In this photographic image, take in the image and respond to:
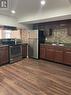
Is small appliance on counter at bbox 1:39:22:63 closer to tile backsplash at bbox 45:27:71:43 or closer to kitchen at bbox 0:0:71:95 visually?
kitchen at bbox 0:0:71:95

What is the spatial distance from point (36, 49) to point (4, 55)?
2092mm

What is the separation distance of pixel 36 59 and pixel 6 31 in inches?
93.5

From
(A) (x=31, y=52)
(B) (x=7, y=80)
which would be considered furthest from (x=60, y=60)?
(B) (x=7, y=80)

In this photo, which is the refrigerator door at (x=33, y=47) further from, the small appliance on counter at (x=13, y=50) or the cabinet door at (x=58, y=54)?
the cabinet door at (x=58, y=54)

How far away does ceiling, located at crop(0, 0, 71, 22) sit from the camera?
3818mm

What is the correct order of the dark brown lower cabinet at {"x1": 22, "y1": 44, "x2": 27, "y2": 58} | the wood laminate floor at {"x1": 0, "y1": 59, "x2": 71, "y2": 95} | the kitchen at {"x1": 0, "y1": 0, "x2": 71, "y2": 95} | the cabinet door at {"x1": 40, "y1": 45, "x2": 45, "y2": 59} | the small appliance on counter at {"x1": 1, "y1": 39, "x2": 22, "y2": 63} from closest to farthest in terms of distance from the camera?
1. the wood laminate floor at {"x1": 0, "y1": 59, "x2": 71, "y2": 95}
2. the kitchen at {"x1": 0, "y1": 0, "x2": 71, "y2": 95}
3. the small appliance on counter at {"x1": 1, "y1": 39, "x2": 22, "y2": 63}
4. the cabinet door at {"x1": 40, "y1": 45, "x2": 45, "y2": 59}
5. the dark brown lower cabinet at {"x1": 22, "y1": 44, "x2": 27, "y2": 58}

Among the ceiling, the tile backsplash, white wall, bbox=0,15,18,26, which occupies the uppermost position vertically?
the ceiling

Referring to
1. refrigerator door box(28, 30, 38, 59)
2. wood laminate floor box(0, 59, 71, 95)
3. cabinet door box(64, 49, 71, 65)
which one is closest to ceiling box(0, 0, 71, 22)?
refrigerator door box(28, 30, 38, 59)

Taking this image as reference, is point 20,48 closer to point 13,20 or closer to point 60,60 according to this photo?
point 13,20

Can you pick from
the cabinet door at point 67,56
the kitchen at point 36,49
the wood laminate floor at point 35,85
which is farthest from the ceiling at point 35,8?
the wood laminate floor at point 35,85

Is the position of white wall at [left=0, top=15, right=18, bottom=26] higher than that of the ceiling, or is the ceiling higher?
the ceiling

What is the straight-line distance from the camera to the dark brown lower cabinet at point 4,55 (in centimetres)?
529

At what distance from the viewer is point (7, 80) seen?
3.66 metres

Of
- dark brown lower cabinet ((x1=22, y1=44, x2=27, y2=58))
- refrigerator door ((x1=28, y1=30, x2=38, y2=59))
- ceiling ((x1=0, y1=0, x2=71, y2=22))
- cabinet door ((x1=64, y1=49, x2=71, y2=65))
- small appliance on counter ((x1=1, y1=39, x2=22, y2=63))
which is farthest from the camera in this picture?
dark brown lower cabinet ((x1=22, y1=44, x2=27, y2=58))
